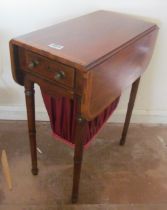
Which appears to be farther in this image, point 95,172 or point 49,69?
point 95,172

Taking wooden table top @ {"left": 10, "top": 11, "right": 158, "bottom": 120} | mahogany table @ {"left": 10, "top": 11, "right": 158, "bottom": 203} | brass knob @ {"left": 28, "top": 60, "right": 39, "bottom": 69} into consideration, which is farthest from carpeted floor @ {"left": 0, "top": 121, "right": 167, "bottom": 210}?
brass knob @ {"left": 28, "top": 60, "right": 39, "bottom": 69}

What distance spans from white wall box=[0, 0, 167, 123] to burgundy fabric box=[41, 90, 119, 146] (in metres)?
0.51

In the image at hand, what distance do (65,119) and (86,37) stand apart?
18.1 inches

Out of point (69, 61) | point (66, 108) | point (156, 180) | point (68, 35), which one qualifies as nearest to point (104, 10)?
point (68, 35)

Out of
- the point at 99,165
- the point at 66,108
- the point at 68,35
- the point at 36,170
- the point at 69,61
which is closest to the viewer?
the point at 69,61

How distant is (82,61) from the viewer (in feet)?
3.19

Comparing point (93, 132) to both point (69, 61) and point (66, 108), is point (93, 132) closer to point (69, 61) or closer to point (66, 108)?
point (66, 108)

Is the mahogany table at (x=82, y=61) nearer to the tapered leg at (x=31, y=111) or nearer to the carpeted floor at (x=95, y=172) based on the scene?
the tapered leg at (x=31, y=111)

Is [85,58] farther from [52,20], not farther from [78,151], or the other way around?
[52,20]

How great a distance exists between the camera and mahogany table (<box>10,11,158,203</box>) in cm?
101

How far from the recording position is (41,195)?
149cm

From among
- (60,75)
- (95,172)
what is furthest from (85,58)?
(95,172)

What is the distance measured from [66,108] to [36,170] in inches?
18.4

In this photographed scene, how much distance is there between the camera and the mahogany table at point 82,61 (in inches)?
39.6
